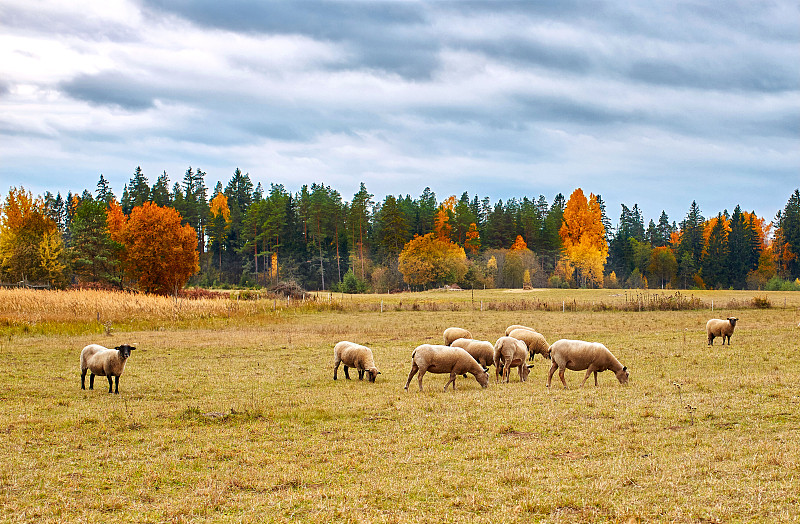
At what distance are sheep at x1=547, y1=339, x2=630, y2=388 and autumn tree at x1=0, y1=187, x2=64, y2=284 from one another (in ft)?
232

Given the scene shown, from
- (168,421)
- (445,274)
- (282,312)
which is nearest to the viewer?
(168,421)

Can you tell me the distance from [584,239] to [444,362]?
9993 cm

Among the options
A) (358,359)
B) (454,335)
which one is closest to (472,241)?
(454,335)

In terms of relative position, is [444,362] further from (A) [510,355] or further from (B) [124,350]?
(B) [124,350]

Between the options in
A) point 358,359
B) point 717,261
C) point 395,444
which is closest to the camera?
point 395,444

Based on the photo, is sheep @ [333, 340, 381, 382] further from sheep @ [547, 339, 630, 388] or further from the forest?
the forest

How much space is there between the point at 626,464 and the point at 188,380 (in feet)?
47.8

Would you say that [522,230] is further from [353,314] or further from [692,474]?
[692,474]

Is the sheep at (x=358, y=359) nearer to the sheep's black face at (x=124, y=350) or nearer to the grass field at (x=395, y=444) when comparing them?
the grass field at (x=395, y=444)

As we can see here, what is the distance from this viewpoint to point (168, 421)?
1380cm

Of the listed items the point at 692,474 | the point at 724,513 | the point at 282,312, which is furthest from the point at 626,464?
the point at 282,312

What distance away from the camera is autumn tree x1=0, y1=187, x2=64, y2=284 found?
238 ft

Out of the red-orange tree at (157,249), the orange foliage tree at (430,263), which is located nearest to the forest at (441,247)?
the orange foliage tree at (430,263)

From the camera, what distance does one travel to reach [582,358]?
17953 mm
